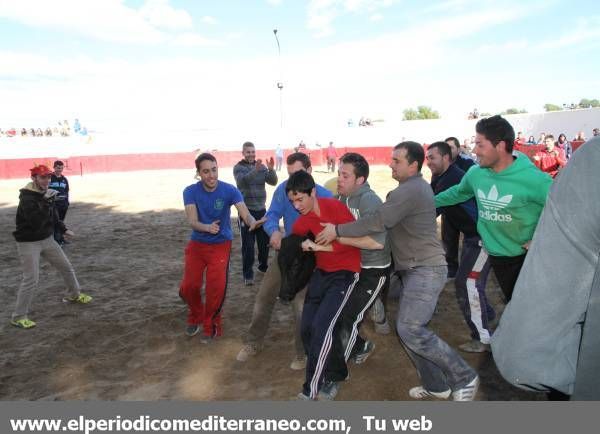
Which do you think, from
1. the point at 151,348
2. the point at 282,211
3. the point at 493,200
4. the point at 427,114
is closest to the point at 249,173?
the point at 282,211

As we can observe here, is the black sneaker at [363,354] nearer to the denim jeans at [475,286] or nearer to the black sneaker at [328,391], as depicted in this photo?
the black sneaker at [328,391]

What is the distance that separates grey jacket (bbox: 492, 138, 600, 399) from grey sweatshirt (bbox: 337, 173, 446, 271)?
7.01 feet

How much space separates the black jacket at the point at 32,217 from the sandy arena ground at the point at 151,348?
3.65 ft

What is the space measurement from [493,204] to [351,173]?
44.7 inches

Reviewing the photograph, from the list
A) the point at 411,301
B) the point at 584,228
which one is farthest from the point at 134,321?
the point at 584,228

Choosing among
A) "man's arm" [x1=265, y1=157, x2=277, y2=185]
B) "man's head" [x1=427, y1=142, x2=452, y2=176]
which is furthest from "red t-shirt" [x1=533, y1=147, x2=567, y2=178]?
"man's arm" [x1=265, y1=157, x2=277, y2=185]

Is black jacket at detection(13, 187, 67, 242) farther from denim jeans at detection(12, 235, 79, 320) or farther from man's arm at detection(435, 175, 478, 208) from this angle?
man's arm at detection(435, 175, 478, 208)

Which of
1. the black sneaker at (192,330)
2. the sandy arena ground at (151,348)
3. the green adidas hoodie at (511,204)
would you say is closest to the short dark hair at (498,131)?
the green adidas hoodie at (511,204)

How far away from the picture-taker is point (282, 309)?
591 cm

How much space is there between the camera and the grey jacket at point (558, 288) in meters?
0.96

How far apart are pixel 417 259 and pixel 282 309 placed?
286 centimetres

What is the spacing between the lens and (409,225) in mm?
3439

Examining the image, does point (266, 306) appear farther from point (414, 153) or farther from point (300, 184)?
point (414, 153)

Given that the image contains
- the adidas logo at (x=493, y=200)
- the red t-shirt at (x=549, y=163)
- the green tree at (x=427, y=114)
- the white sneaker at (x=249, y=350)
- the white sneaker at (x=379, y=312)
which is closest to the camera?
the adidas logo at (x=493, y=200)
